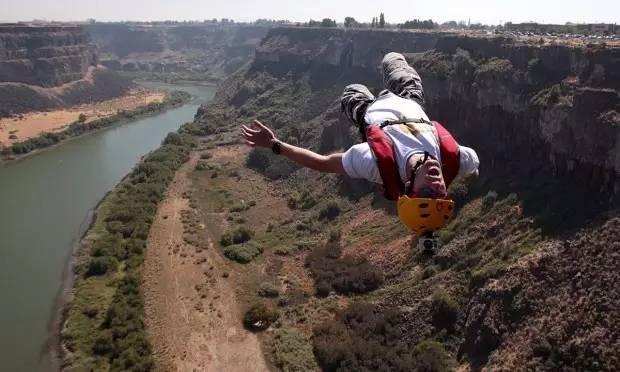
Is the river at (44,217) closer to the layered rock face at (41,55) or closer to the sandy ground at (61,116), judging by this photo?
the sandy ground at (61,116)

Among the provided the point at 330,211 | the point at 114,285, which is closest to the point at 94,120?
the point at 330,211

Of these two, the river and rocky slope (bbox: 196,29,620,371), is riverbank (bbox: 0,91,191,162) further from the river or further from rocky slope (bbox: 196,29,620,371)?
rocky slope (bbox: 196,29,620,371)

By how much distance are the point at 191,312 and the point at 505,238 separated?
12.9 m

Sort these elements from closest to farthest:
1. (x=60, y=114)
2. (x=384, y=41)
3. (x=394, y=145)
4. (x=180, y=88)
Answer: (x=394, y=145)
(x=384, y=41)
(x=60, y=114)
(x=180, y=88)

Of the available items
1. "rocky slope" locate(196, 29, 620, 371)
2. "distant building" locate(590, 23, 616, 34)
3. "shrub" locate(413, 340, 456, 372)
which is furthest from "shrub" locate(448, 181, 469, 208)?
"distant building" locate(590, 23, 616, 34)

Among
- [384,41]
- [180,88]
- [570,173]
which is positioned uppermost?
[384,41]

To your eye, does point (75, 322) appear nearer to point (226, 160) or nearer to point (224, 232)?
point (224, 232)

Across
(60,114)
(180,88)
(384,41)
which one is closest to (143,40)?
(180,88)

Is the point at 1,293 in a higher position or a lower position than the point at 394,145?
lower

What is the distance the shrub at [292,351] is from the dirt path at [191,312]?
659mm

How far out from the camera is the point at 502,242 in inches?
832

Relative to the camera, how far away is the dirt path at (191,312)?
65.9 feet

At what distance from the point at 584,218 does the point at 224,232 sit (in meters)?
18.7

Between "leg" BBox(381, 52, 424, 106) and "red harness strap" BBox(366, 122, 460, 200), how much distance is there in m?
0.74
